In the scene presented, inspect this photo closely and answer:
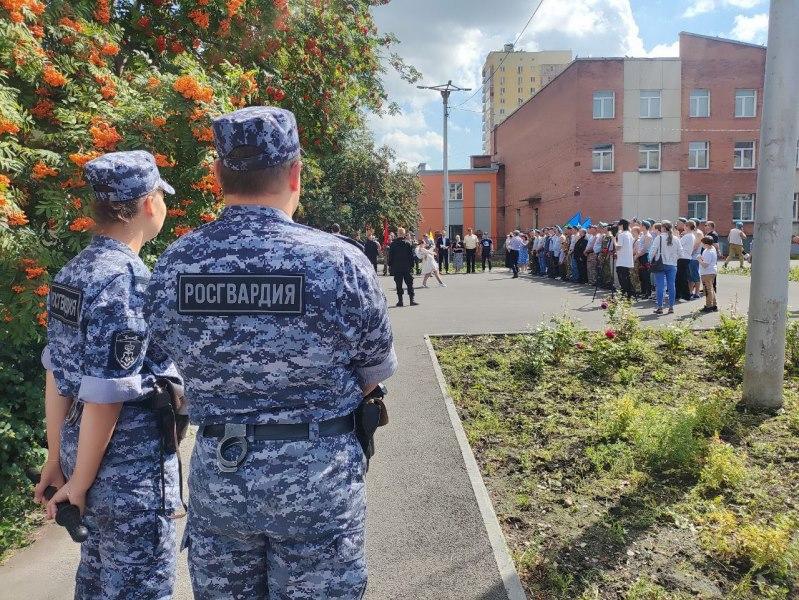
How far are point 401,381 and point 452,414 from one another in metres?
1.51

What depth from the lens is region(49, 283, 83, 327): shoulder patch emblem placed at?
2.24 metres

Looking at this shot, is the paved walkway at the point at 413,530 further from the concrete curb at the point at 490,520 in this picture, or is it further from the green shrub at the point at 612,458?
the green shrub at the point at 612,458

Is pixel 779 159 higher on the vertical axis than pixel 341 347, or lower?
higher

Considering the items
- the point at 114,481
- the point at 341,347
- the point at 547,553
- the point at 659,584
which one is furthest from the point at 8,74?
the point at 659,584

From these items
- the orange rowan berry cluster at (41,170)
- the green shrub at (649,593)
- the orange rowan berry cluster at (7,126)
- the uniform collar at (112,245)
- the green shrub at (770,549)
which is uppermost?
the orange rowan berry cluster at (7,126)

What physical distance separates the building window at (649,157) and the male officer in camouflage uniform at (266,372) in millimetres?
39162

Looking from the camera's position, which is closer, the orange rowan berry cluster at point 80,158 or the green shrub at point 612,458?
the orange rowan berry cluster at point 80,158

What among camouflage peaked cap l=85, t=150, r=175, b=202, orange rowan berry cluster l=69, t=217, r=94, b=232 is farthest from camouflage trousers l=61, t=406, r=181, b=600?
orange rowan berry cluster l=69, t=217, r=94, b=232

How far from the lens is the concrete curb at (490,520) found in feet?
10.9

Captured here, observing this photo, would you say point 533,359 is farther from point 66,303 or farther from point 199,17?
point 66,303

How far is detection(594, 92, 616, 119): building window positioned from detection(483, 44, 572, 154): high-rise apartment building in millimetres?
69336

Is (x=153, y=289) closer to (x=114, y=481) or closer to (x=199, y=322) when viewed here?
(x=199, y=322)

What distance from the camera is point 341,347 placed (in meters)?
1.84

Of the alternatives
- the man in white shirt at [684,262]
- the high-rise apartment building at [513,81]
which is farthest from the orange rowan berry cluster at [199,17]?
the high-rise apartment building at [513,81]
